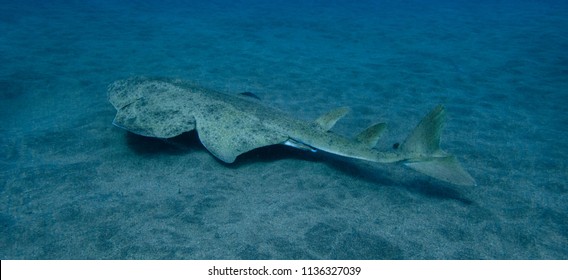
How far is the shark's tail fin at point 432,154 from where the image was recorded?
3.54 metres

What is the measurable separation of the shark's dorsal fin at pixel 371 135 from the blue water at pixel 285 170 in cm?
47

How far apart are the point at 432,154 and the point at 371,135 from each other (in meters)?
0.73

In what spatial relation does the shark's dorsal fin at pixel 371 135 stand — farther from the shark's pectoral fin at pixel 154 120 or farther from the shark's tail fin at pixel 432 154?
the shark's pectoral fin at pixel 154 120

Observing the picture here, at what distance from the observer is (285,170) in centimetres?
417

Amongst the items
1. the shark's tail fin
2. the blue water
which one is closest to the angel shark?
the shark's tail fin

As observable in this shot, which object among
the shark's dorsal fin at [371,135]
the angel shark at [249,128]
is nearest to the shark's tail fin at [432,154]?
the angel shark at [249,128]

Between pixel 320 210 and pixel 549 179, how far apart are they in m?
3.19

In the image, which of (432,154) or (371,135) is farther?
(371,135)

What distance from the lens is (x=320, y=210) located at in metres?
3.43

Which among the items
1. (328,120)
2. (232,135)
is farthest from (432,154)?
(232,135)

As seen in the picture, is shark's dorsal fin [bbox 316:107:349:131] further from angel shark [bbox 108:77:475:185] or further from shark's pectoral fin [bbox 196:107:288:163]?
shark's pectoral fin [bbox 196:107:288:163]

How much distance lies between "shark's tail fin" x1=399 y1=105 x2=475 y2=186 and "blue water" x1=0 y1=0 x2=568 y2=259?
0.37m

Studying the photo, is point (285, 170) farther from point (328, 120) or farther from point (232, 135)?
point (328, 120)

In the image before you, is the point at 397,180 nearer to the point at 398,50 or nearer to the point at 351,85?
the point at 351,85
